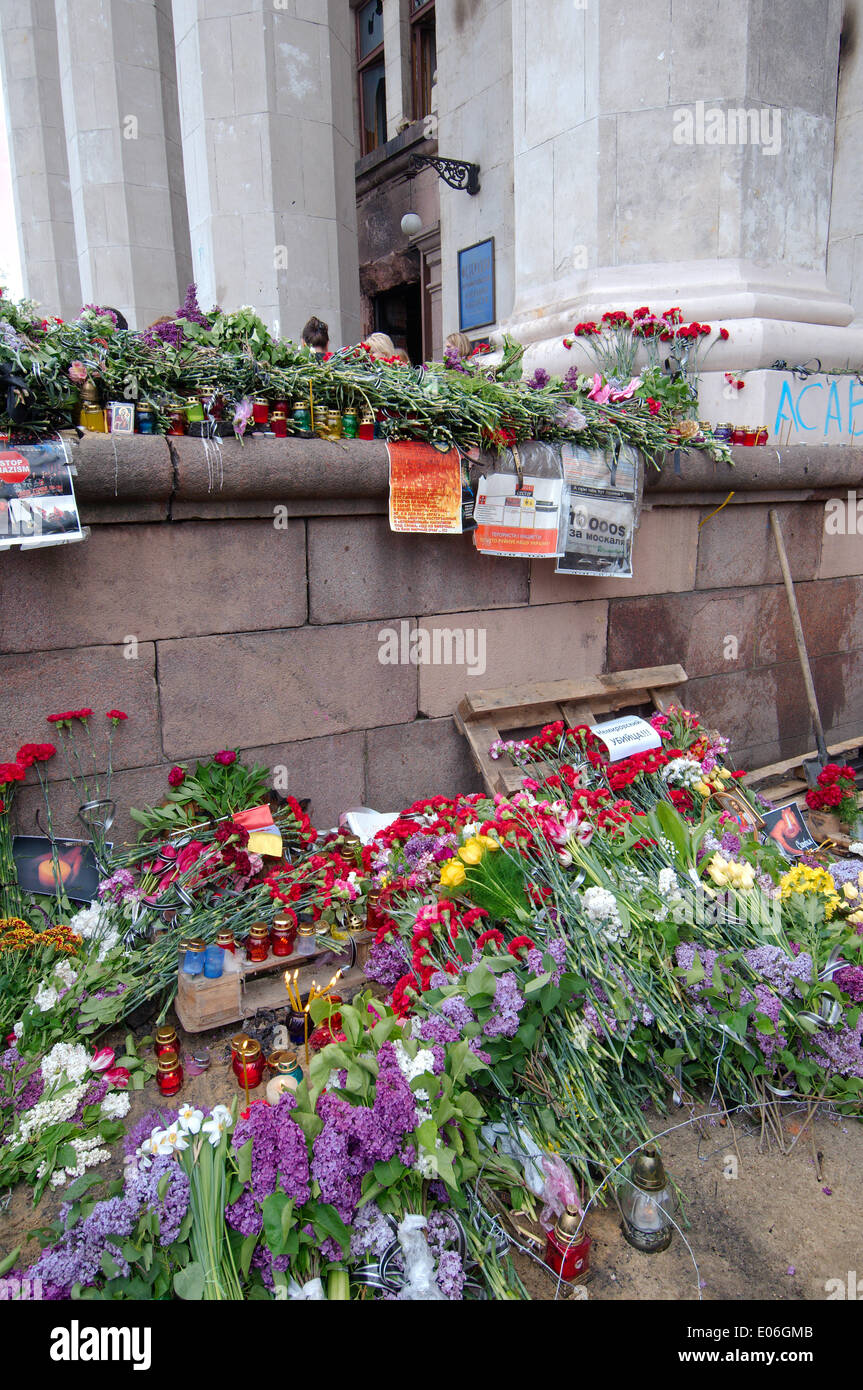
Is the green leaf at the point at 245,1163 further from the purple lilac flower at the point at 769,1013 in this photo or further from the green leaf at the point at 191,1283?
the purple lilac flower at the point at 769,1013

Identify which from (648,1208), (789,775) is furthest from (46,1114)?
(789,775)

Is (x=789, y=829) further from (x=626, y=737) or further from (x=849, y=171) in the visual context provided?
(x=849, y=171)

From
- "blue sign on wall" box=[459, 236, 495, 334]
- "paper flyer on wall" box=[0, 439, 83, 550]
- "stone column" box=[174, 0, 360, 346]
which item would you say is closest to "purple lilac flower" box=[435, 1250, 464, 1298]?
"paper flyer on wall" box=[0, 439, 83, 550]

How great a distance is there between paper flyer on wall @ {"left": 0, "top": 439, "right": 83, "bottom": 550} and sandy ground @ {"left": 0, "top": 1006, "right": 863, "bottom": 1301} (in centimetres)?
196

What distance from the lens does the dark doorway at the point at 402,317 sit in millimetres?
13250

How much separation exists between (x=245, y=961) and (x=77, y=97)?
33.1ft

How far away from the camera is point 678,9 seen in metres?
4.79

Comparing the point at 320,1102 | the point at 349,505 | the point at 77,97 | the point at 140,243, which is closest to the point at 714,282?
the point at 349,505

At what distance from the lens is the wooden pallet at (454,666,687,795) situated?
3.94 meters

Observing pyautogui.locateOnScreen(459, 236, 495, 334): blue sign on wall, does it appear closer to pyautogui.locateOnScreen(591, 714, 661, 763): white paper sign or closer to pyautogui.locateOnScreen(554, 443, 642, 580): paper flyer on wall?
→ pyautogui.locateOnScreen(554, 443, 642, 580): paper flyer on wall

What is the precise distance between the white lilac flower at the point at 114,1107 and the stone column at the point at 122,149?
8.85 metres

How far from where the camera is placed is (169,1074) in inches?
95.5

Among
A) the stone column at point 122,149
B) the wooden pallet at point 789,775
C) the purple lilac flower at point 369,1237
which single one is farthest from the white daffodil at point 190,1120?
the stone column at point 122,149

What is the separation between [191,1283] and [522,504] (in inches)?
133
